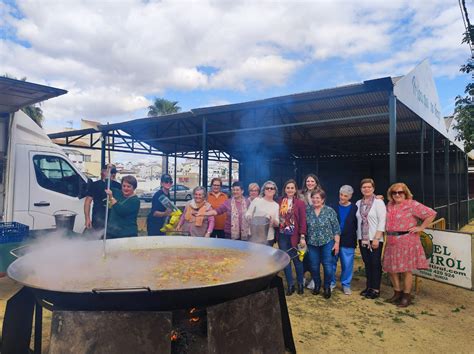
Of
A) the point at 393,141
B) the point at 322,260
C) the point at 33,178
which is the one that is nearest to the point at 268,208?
the point at 322,260

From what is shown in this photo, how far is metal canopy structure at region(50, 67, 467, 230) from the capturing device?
678 cm

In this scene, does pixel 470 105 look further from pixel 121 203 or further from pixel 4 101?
pixel 4 101

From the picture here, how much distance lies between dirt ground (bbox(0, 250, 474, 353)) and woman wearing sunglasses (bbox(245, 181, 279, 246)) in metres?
0.97

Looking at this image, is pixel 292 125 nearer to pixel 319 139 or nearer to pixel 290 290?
pixel 290 290

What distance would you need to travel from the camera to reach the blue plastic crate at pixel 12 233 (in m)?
3.83

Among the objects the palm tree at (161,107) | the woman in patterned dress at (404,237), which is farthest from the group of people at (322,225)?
the palm tree at (161,107)

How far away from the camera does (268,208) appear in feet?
14.2

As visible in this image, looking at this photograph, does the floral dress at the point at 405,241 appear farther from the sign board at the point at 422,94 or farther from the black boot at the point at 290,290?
the sign board at the point at 422,94

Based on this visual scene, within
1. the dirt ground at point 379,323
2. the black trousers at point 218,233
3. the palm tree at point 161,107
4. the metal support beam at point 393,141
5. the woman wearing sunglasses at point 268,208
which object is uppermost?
the palm tree at point 161,107

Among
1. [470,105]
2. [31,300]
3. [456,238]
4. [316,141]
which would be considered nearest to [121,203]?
[31,300]

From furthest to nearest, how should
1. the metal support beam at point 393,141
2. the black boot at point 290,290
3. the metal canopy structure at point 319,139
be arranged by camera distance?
the metal canopy structure at point 319,139 → the metal support beam at point 393,141 → the black boot at point 290,290

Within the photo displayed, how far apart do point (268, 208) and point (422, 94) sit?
4.92 meters

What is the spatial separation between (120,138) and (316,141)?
7095 millimetres

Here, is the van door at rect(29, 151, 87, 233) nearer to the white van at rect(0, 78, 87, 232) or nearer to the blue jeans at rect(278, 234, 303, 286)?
the white van at rect(0, 78, 87, 232)
